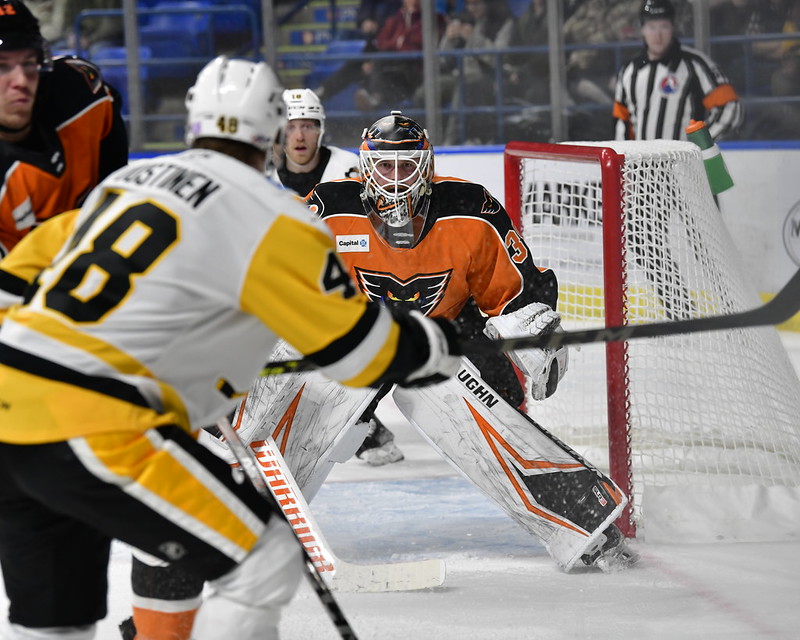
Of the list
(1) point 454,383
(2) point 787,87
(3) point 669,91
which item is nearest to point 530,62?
(3) point 669,91

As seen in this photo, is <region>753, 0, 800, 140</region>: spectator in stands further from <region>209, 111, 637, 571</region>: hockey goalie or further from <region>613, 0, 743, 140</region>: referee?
<region>209, 111, 637, 571</region>: hockey goalie

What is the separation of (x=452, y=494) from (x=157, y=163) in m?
2.20

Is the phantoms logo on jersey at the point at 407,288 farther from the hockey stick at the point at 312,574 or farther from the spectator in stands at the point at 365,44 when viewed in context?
the spectator in stands at the point at 365,44

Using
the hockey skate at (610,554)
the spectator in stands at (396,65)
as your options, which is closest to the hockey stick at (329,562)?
the hockey skate at (610,554)

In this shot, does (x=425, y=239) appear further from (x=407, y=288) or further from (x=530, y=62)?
(x=530, y=62)

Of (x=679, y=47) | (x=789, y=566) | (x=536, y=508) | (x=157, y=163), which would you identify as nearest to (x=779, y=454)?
(x=789, y=566)

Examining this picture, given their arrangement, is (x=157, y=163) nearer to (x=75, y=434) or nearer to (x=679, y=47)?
(x=75, y=434)

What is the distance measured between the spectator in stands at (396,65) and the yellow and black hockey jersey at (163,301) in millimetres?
5364

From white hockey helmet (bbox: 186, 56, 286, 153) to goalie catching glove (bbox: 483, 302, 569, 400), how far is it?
3.71 ft

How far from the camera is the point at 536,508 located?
9.65 ft

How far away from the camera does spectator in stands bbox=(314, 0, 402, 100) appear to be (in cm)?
710

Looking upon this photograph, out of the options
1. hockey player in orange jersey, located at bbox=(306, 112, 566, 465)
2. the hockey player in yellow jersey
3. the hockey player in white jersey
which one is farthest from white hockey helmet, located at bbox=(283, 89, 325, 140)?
the hockey player in yellow jersey

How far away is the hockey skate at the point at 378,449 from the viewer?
4.14 meters

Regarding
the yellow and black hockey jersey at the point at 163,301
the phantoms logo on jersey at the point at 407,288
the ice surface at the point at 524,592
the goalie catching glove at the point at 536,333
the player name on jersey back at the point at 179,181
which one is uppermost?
the player name on jersey back at the point at 179,181
